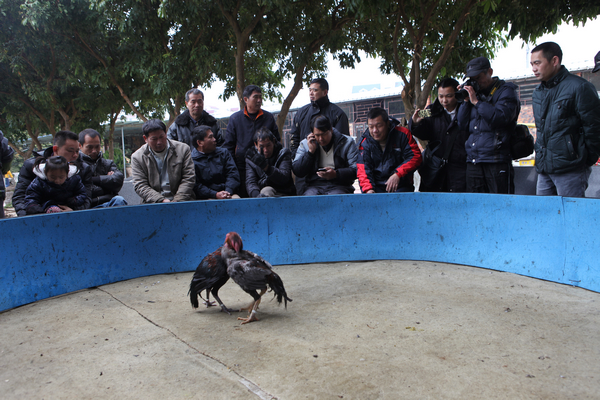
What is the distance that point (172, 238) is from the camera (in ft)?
17.0

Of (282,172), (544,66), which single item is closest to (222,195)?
(282,172)

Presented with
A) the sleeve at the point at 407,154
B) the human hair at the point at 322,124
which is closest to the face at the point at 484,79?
the sleeve at the point at 407,154

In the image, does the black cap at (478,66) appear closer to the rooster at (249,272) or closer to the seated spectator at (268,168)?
the seated spectator at (268,168)

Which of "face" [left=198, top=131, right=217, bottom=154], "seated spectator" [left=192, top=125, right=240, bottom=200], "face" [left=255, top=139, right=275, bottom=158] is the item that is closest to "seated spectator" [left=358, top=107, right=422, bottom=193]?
"face" [left=255, top=139, right=275, bottom=158]

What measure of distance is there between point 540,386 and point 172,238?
3925 mm

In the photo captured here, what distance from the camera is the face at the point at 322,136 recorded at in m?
5.57

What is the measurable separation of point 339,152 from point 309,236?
3.82 feet

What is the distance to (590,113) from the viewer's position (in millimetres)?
4250

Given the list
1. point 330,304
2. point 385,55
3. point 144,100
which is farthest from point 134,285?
point 144,100

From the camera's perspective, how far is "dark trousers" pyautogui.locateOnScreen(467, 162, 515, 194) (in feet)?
16.4

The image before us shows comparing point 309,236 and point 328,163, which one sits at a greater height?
point 328,163

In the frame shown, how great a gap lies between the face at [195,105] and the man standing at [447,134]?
111 inches

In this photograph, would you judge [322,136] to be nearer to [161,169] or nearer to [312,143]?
[312,143]

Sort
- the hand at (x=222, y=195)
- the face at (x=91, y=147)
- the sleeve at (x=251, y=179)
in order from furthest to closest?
1. the face at (x=91, y=147)
2. the sleeve at (x=251, y=179)
3. the hand at (x=222, y=195)
